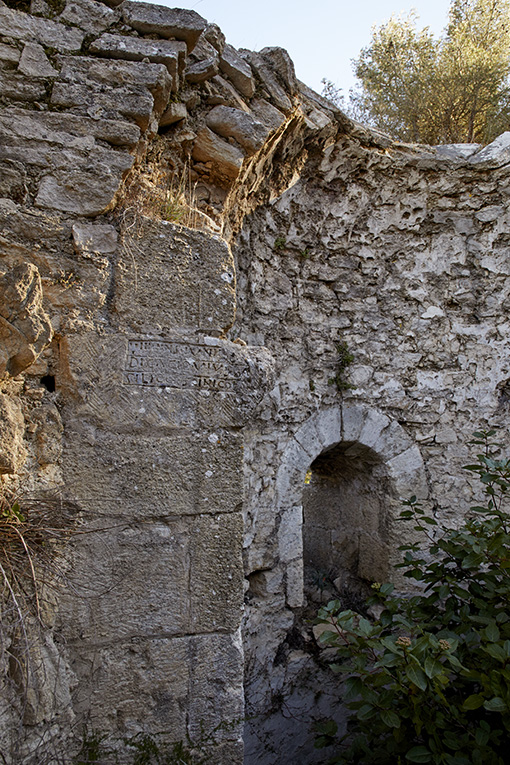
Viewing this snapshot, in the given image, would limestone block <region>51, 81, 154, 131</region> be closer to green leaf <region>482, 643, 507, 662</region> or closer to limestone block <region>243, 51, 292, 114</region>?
limestone block <region>243, 51, 292, 114</region>

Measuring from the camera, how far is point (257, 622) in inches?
145

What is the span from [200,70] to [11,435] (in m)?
1.92

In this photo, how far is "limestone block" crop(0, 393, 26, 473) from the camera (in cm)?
159

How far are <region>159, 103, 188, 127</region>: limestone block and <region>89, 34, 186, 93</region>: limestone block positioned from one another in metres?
0.16

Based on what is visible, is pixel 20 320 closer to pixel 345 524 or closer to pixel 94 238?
pixel 94 238

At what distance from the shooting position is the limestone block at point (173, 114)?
239cm

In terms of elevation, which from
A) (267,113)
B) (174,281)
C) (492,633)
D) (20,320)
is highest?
(267,113)

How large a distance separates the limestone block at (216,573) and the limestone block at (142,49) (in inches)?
66.4

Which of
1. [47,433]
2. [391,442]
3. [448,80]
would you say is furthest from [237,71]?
[448,80]

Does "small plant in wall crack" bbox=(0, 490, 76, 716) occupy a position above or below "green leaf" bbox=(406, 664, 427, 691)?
above

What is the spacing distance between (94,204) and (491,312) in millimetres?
3720

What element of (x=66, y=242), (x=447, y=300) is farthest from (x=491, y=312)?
(x=66, y=242)

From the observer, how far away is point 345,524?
15.3ft

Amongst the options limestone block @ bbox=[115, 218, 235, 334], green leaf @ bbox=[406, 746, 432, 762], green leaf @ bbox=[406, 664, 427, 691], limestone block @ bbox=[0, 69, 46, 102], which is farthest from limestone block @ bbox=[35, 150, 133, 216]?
green leaf @ bbox=[406, 746, 432, 762]
